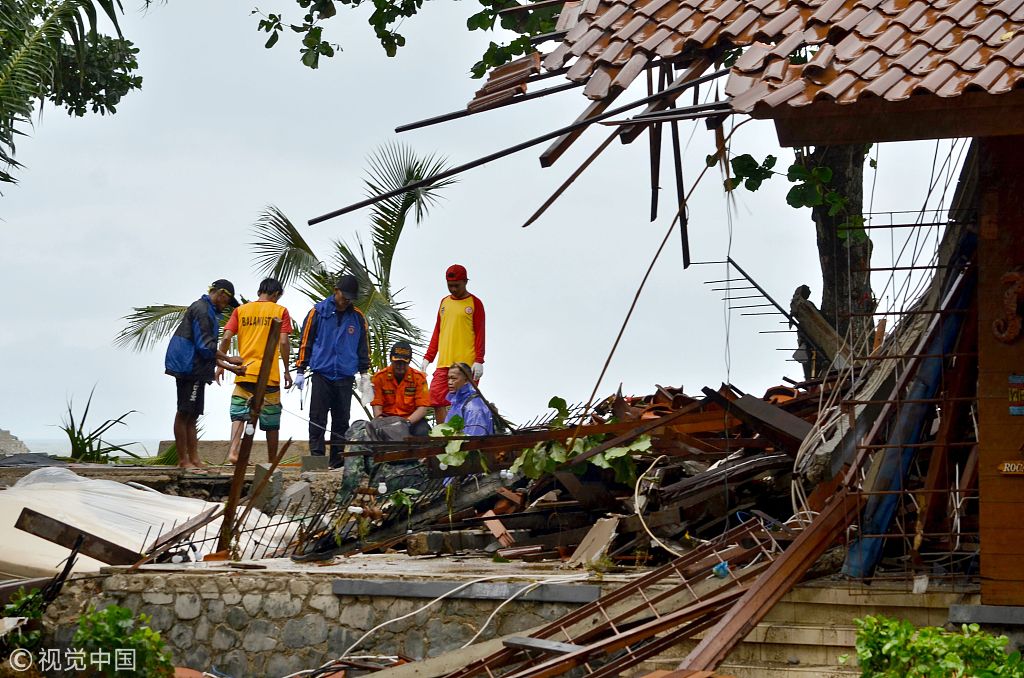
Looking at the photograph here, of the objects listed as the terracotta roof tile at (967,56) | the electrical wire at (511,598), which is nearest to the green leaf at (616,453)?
the electrical wire at (511,598)

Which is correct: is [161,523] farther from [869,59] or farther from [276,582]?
[869,59]

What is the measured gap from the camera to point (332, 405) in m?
14.0

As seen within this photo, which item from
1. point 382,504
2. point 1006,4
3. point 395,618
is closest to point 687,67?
point 1006,4

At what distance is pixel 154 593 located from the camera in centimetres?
904

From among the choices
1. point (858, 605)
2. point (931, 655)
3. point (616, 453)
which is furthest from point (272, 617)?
point (931, 655)

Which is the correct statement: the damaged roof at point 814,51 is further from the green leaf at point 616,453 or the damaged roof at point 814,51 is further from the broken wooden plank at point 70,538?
the broken wooden plank at point 70,538

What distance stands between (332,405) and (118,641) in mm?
7114

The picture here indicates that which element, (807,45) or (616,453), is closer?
(807,45)

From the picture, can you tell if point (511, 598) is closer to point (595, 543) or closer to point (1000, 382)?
point (595, 543)

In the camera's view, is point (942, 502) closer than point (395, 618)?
Yes

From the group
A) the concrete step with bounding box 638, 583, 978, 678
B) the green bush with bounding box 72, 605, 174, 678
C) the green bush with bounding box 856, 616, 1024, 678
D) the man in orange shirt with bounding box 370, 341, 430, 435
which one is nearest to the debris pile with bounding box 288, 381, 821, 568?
the concrete step with bounding box 638, 583, 978, 678

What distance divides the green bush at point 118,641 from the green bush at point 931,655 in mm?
3712

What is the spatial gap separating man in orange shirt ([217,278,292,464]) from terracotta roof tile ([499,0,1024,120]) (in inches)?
266

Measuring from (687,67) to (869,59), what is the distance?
1337mm
